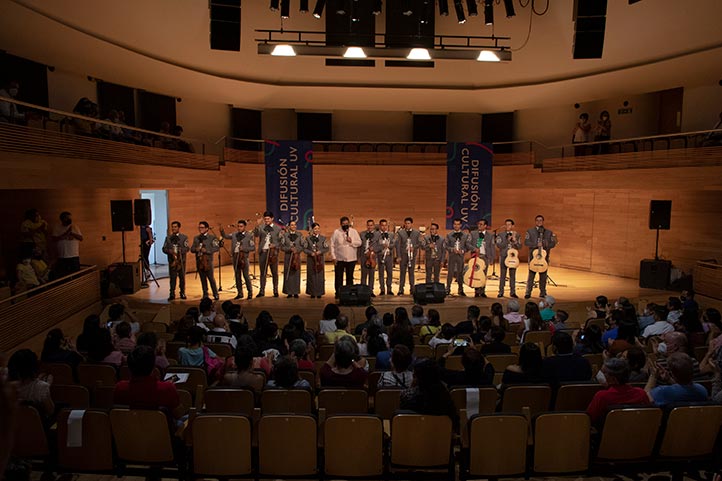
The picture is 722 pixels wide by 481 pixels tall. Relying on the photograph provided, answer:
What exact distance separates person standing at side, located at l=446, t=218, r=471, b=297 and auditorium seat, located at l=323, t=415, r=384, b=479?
26.9 feet

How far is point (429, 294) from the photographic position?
1133 cm

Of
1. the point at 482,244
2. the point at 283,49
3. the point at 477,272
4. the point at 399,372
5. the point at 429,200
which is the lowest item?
the point at 477,272

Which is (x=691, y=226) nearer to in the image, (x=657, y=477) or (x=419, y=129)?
(x=419, y=129)

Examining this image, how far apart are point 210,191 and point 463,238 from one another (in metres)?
8.16

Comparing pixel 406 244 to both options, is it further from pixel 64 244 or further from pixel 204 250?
pixel 64 244

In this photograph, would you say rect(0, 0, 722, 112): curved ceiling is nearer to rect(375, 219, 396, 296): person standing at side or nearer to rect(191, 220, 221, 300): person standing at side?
rect(191, 220, 221, 300): person standing at side

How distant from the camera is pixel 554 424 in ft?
13.1

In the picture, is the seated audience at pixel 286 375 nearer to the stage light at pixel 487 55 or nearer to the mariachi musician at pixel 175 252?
the mariachi musician at pixel 175 252

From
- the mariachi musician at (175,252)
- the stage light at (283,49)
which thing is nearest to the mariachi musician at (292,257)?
the mariachi musician at (175,252)

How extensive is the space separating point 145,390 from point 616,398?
3520mm

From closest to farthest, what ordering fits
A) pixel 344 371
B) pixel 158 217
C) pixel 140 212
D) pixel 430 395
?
pixel 430 395 → pixel 344 371 → pixel 140 212 → pixel 158 217

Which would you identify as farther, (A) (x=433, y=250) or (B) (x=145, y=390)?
(A) (x=433, y=250)

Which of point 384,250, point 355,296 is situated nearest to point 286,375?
point 355,296

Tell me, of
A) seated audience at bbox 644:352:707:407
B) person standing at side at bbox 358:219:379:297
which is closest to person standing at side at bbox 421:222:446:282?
person standing at side at bbox 358:219:379:297
